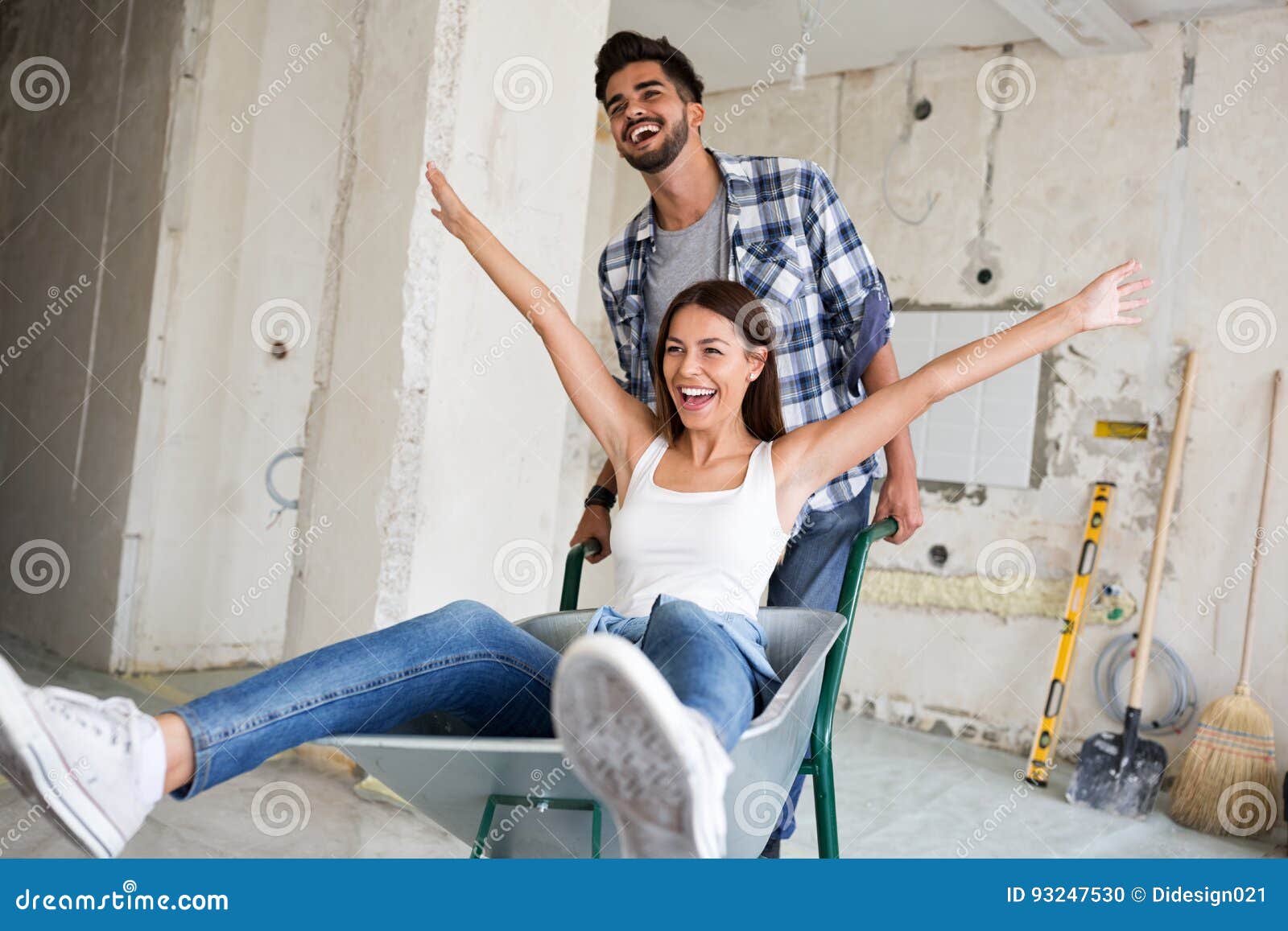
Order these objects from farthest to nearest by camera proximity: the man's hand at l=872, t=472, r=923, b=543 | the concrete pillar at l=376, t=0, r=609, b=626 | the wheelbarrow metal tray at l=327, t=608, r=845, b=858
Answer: the concrete pillar at l=376, t=0, r=609, b=626
the man's hand at l=872, t=472, r=923, b=543
the wheelbarrow metal tray at l=327, t=608, r=845, b=858

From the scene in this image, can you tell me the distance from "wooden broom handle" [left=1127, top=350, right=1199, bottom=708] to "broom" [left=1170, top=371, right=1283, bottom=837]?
254 mm

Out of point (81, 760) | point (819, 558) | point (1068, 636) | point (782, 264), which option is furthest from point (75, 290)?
point (1068, 636)

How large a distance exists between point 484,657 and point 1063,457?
339 centimetres

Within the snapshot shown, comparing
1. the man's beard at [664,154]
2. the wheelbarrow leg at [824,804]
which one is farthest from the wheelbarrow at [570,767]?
the man's beard at [664,154]

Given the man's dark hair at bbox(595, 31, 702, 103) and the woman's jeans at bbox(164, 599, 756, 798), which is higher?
the man's dark hair at bbox(595, 31, 702, 103)

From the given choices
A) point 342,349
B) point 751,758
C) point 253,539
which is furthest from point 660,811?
point 253,539

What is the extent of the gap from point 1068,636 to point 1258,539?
708mm

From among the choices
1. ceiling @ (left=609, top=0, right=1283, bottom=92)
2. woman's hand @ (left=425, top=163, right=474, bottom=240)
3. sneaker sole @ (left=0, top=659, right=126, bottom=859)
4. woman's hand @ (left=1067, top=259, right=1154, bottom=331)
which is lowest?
sneaker sole @ (left=0, top=659, right=126, bottom=859)

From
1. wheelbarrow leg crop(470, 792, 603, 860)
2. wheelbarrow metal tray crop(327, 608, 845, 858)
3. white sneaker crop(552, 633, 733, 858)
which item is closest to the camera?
white sneaker crop(552, 633, 733, 858)

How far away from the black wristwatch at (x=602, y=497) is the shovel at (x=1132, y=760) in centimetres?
238

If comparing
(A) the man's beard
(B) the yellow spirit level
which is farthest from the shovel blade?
(A) the man's beard

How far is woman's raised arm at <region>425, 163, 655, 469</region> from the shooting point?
5.74 feet

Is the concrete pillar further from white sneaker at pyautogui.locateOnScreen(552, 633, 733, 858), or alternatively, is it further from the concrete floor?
white sneaker at pyautogui.locateOnScreen(552, 633, 733, 858)

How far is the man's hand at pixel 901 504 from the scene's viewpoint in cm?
187
